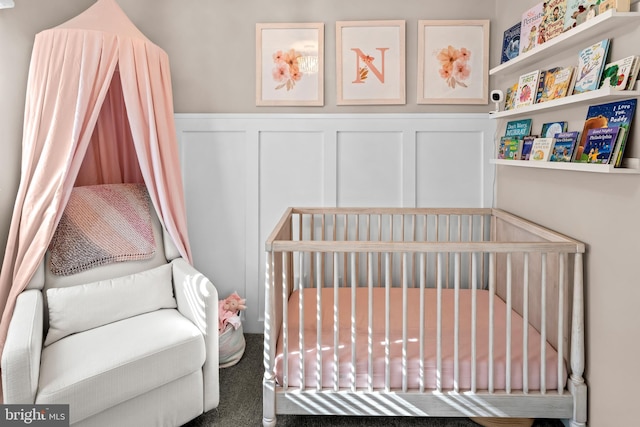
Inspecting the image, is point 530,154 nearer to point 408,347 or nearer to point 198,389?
point 408,347

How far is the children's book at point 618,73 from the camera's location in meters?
1.38

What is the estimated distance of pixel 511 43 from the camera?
2.27 m

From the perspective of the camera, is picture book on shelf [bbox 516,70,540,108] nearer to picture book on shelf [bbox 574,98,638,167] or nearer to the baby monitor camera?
the baby monitor camera

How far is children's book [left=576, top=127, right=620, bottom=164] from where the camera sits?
1.45 m

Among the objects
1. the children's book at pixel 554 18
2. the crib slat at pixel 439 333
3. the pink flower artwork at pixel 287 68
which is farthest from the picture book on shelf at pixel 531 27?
the pink flower artwork at pixel 287 68

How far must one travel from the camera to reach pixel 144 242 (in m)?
2.18

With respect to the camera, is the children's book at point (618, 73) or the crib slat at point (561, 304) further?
the crib slat at point (561, 304)

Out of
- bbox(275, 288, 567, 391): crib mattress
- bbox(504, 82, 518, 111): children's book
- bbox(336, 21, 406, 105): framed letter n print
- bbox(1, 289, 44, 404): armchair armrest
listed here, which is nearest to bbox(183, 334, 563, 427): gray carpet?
bbox(275, 288, 567, 391): crib mattress

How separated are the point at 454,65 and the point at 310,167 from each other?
1103mm

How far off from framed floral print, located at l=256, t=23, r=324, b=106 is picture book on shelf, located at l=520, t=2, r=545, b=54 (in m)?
1.14

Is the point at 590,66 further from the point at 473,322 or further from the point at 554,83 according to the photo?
the point at 473,322

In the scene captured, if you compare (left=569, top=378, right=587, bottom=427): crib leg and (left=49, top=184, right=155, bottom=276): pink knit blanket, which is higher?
(left=49, top=184, right=155, bottom=276): pink knit blanket

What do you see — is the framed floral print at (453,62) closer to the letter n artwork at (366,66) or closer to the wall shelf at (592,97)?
the letter n artwork at (366,66)

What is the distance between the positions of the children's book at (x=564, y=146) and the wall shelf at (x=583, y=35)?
350 mm
